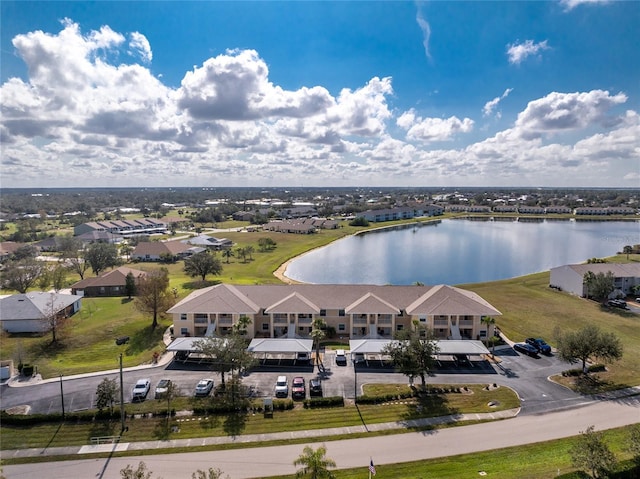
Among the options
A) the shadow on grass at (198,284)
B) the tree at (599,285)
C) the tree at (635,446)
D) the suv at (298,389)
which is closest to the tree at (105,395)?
the suv at (298,389)

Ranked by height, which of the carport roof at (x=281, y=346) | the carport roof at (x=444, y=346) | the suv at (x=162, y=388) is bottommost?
the suv at (x=162, y=388)

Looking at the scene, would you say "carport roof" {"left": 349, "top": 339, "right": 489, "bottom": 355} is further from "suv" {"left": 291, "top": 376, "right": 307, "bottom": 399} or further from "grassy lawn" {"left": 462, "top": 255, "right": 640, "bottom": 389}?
"grassy lawn" {"left": 462, "top": 255, "right": 640, "bottom": 389}

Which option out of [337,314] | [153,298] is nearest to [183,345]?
[153,298]

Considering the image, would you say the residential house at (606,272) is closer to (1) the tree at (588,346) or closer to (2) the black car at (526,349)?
(2) the black car at (526,349)

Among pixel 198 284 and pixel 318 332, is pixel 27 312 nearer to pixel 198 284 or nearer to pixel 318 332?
pixel 198 284

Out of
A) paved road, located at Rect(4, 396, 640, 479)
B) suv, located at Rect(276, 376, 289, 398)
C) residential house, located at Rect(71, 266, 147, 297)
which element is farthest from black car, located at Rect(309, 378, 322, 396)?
residential house, located at Rect(71, 266, 147, 297)

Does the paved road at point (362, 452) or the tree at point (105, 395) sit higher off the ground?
the tree at point (105, 395)
